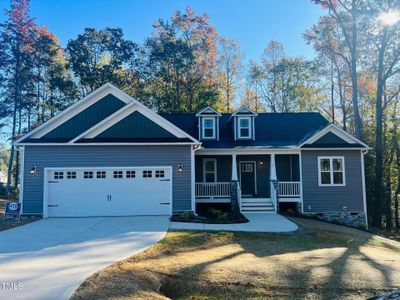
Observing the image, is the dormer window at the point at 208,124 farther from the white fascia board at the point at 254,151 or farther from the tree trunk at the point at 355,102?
the tree trunk at the point at 355,102

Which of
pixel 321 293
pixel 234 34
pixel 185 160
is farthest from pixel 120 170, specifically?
pixel 234 34

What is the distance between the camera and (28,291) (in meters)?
4.83

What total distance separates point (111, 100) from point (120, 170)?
11.6 feet

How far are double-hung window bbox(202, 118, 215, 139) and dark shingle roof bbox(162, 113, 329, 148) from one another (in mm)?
563

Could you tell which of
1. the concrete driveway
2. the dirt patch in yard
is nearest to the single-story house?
the concrete driveway

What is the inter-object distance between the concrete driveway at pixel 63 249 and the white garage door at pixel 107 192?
896 millimetres

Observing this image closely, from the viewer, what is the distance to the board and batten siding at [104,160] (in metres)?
13.6

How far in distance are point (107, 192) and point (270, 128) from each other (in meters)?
9.68

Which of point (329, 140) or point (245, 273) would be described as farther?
point (329, 140)

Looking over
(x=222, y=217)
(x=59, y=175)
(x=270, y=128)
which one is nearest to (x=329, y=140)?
(x=270, y=128)

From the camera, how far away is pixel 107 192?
13.7m

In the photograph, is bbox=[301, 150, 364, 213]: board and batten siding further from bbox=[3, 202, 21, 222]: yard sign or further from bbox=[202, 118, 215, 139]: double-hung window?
bbox=[3, 202, 21, 222]: yard sign

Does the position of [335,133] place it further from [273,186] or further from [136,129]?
[136,129]

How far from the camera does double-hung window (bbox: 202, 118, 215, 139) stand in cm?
1719
